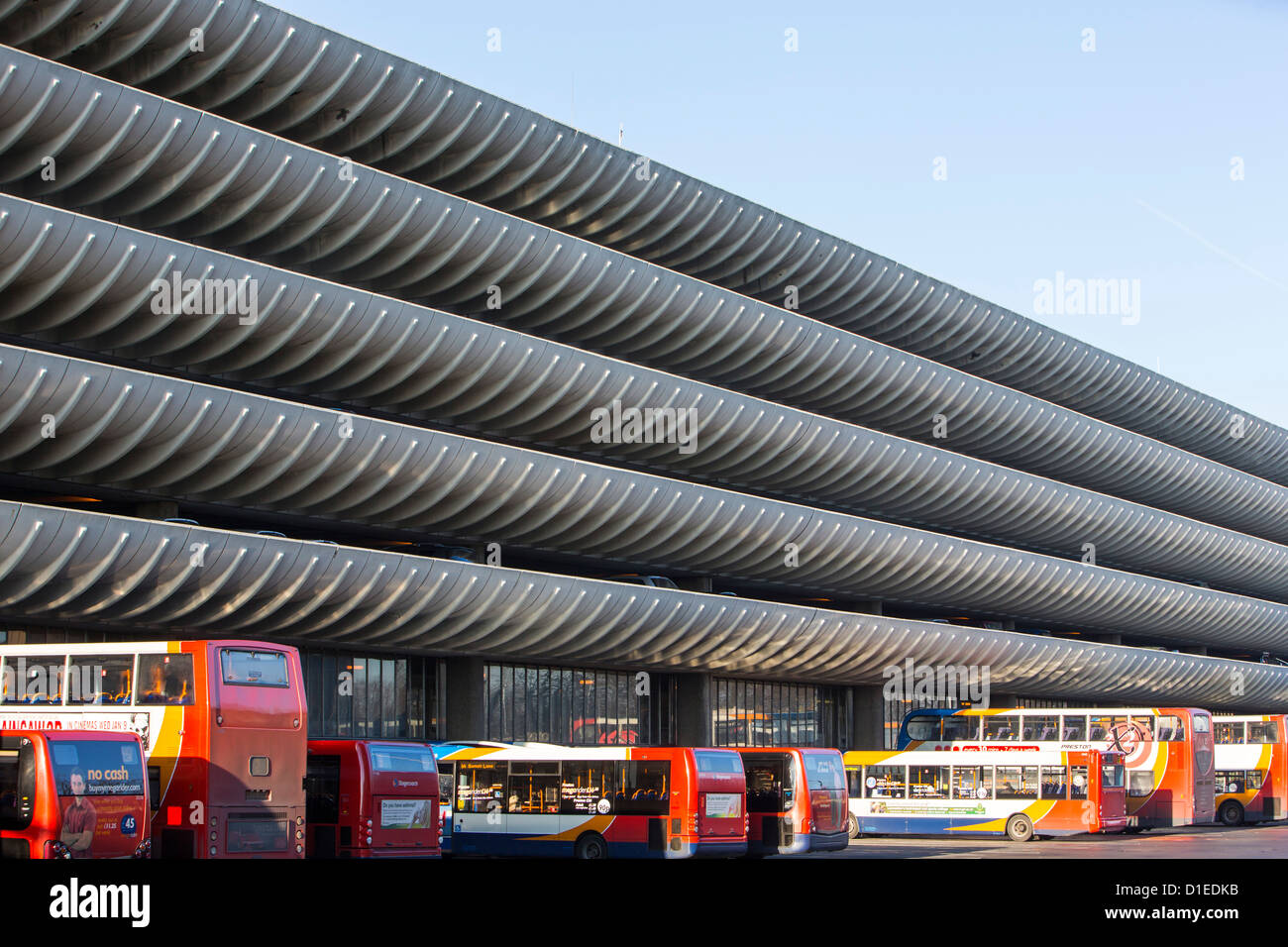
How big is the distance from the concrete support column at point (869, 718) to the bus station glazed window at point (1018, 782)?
27.2m

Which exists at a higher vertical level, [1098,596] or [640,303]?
[640,303]

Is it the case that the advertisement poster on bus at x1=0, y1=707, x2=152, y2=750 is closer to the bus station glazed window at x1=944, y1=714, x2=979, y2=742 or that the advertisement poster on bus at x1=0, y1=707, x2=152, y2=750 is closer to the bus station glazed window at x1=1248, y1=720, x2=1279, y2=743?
the bus station glazed window at x1=944, y1=714, x2=979, y2=742

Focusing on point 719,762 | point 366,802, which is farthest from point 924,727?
point 366,802

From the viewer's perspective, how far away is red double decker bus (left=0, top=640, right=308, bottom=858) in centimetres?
2441

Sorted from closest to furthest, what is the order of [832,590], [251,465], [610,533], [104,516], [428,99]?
[104,516], [251,465], [428,99], [610,533], [832,590]

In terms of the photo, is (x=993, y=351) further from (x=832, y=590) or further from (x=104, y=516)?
(x=104, y=516)

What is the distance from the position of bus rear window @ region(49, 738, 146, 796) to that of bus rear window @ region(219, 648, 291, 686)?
2222 millimetres

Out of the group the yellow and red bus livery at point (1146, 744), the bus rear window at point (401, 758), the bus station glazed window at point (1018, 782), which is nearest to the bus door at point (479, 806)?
the bus rear window at point (401, 758)

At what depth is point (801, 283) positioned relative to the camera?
215 ft

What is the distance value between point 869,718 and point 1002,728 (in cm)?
2104

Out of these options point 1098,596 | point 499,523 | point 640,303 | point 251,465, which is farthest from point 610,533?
point 1098,596

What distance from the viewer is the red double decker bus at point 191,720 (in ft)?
80.1
